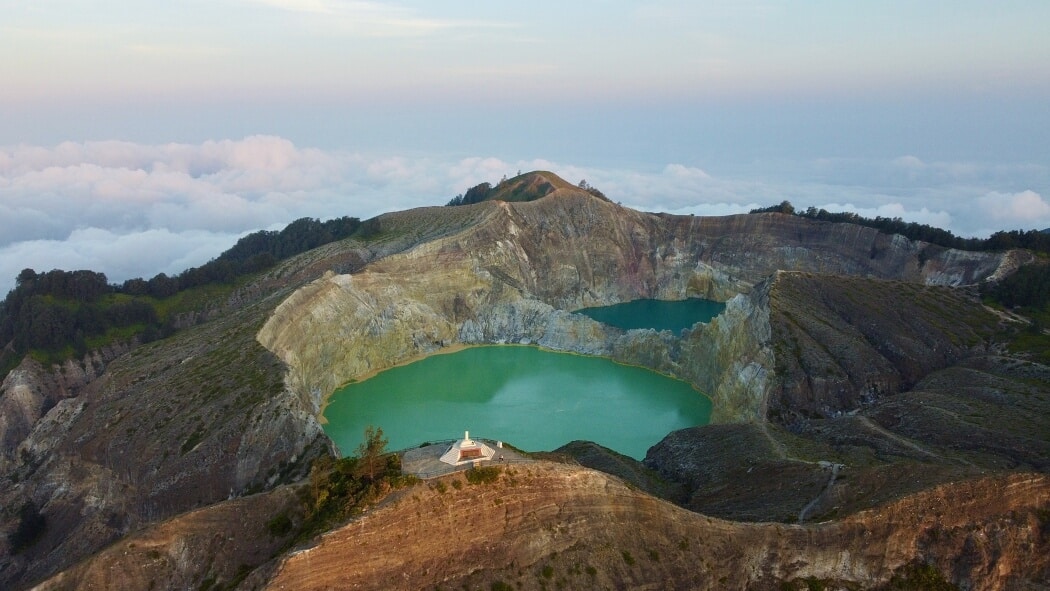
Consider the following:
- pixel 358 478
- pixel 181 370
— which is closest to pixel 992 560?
pixel 358 478

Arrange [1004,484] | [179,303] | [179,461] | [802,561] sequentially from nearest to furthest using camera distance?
[802,561]
[1004,484]
[179,461]
[179,303]

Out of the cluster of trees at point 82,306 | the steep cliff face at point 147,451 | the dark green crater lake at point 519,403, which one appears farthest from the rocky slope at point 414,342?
the cluster of trees at point 82,306

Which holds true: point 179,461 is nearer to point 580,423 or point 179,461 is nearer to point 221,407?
point 221,407

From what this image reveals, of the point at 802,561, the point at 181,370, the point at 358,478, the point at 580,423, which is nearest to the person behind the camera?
the point at 358,478

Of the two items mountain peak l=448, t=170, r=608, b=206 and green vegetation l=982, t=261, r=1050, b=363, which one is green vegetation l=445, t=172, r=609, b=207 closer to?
mountain peak l=448, t=170, r=608, b=206

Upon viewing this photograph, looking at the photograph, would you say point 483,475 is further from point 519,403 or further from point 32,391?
point 32,391
